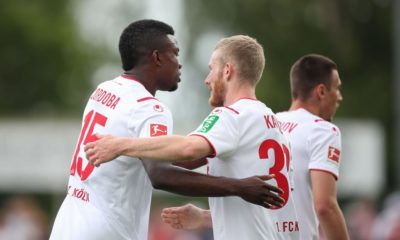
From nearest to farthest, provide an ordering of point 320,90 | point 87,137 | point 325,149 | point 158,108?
point 158,108 → point 87,137 → point 325,149 → point 320,90

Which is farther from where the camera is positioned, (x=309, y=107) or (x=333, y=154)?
(x=309, y=107)

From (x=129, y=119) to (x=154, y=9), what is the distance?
4346 centimetres

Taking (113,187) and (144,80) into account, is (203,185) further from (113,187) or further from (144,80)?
(144,80)

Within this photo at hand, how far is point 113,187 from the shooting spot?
8.67 metres

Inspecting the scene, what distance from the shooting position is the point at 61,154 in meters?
25.7

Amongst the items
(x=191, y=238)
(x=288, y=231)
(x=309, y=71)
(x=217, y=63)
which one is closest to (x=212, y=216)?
(x=288, y=231)

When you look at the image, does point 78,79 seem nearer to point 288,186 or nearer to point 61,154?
point 61,154

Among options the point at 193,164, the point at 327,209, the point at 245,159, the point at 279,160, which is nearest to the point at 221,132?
the point at 245,159

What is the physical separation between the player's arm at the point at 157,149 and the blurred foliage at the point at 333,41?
3304 cm

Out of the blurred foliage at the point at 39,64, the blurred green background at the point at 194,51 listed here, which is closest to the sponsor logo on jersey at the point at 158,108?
the blurred green background at the point at 194,51

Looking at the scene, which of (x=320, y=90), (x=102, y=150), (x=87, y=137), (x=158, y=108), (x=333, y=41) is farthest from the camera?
(x=333, y=41)

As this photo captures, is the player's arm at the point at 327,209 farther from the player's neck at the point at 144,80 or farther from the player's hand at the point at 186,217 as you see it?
the player's neck at the point at 144,80

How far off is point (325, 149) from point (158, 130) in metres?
1.91

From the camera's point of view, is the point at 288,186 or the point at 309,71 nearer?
the point at 288,186
